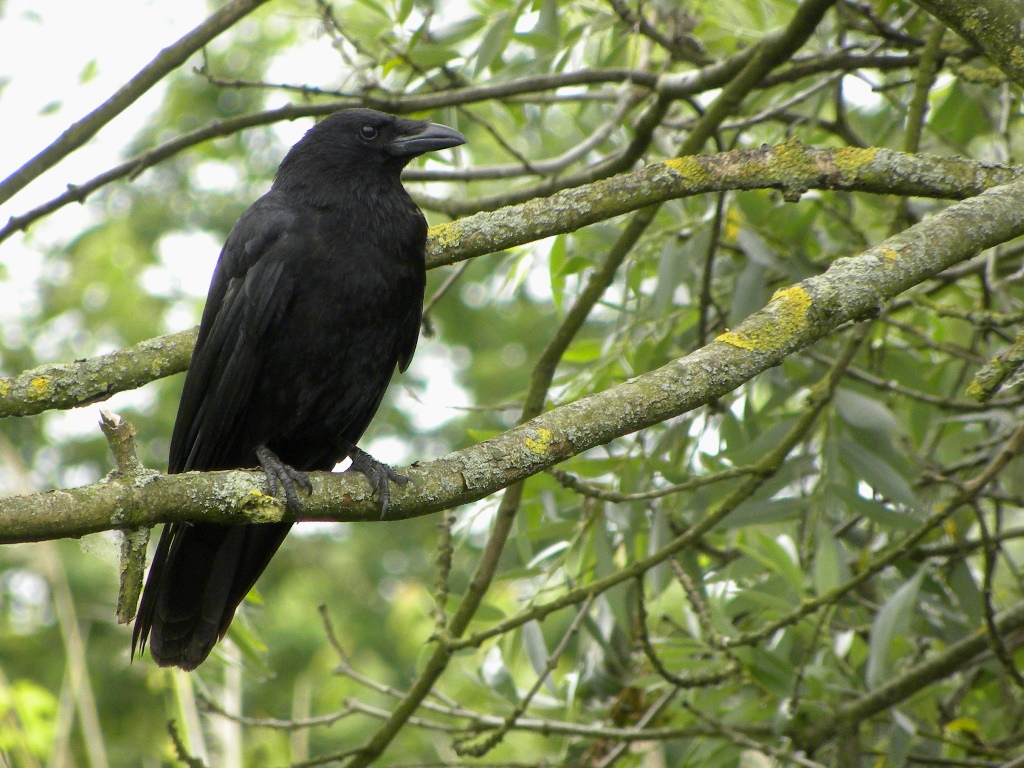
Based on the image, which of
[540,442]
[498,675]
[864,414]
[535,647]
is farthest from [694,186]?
[498,675]

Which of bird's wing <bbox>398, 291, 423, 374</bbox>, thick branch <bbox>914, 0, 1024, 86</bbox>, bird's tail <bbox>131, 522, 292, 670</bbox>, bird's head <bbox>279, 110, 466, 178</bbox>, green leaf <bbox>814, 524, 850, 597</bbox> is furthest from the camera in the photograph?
bird's head <bbox>279, 110, 466, 178</bbox>

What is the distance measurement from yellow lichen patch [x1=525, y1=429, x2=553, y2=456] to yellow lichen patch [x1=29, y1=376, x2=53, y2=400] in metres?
1.13

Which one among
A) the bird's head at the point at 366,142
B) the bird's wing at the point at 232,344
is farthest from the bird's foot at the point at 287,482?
the bird's head at the point at 366,142

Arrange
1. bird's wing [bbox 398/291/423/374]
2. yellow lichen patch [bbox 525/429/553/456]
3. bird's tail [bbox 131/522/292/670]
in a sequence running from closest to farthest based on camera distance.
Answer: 1. yellow lichen patch [bbox 525/429/553/456]
2. bird's tail [bbox 131/522/292/670]
3. bird's wing [bbox 398/291/423/374]

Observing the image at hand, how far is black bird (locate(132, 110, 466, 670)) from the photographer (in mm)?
2973

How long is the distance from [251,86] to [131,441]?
1.84 metres

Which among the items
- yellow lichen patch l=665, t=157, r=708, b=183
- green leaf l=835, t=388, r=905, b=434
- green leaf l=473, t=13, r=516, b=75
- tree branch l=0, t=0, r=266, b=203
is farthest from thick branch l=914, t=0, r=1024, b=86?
Result: tree branch l=0, t=0, r=266, b=203

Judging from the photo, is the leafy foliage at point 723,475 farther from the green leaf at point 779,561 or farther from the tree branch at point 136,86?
the tree branch at point 136,86

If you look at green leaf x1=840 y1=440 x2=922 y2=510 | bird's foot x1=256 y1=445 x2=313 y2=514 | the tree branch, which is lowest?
bird's foot x1=256 y1=445 x2=313 y2=514

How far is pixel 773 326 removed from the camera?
2006mm

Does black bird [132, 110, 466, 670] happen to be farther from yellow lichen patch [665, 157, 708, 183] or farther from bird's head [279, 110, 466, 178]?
yellow lichen patch [665, 157, 708, 183]

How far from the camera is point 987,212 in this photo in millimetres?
2123

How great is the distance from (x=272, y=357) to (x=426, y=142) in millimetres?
927

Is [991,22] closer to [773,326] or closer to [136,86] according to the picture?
[773,326]
